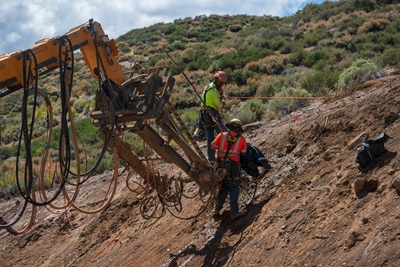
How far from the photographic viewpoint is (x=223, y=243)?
285 inches

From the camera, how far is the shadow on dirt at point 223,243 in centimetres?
693

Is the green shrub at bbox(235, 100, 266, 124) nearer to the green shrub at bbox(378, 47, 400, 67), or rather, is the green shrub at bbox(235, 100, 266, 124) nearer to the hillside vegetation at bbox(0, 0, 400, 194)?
the hillside vegetation at bbox(0, 0, 400, 194)

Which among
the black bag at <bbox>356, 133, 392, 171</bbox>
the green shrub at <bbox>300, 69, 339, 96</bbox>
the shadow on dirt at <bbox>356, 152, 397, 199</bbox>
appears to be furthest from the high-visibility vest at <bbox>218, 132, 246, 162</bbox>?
the green shrub at <bbox>300, 69, 339, 96</bbox>

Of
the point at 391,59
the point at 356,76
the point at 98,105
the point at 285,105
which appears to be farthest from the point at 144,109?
the point at 391,59

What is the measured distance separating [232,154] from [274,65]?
1659cm

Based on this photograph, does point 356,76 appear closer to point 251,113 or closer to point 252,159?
point 251,113

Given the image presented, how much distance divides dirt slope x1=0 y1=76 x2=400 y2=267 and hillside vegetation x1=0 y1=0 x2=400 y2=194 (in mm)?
2940

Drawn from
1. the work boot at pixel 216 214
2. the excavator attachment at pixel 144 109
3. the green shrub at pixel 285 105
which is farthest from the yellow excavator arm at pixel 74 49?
the green shrub at pixel 285 105

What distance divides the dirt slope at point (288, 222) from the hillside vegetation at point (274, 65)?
2.94m

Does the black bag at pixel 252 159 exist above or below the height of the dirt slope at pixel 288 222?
above

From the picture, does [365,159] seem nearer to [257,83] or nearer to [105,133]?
[105,133]

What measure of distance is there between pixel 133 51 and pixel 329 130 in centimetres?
3658

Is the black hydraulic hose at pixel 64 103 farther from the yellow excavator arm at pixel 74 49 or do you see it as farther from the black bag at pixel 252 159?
the black bag at pixel 252 159

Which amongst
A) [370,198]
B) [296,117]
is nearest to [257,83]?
[296,117]
